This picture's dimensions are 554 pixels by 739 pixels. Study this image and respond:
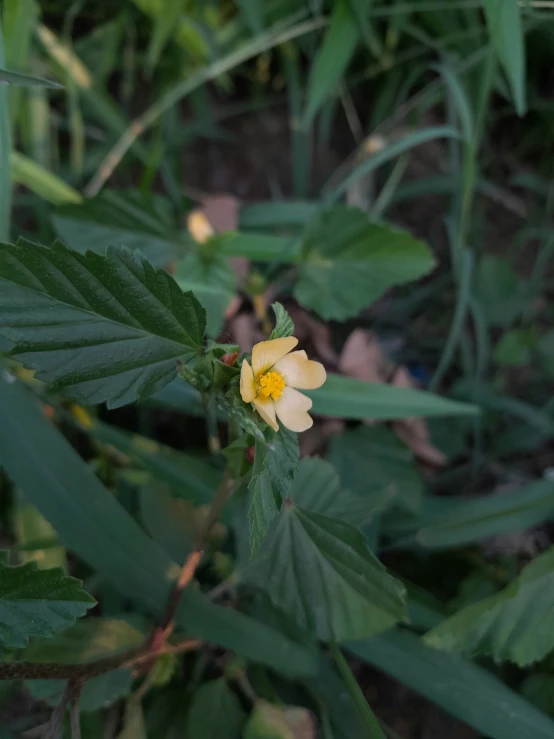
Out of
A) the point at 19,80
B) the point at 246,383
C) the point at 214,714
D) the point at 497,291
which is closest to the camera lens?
the point at 246,383

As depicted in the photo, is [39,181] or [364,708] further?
[39,181]

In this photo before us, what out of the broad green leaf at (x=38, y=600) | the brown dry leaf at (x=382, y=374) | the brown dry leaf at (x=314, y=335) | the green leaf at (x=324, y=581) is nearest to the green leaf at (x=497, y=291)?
the brown dry leaf at (x=382, y=374)

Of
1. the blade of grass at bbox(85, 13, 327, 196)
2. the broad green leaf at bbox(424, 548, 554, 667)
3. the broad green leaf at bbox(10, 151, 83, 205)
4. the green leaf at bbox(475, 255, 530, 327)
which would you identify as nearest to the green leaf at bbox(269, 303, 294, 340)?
the broad green leaf at bbox(424, 548, 554, 667)

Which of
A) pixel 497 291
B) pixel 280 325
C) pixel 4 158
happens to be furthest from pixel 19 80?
pixel 497 291

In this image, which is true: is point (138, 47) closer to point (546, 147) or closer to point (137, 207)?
point (137, 207)

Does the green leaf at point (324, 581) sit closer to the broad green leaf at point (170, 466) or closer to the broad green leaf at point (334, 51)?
the broad green leaf at point (170, 466)

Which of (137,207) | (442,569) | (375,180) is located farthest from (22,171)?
(442,569)

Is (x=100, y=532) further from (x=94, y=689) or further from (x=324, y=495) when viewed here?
(x=324, y=495)
